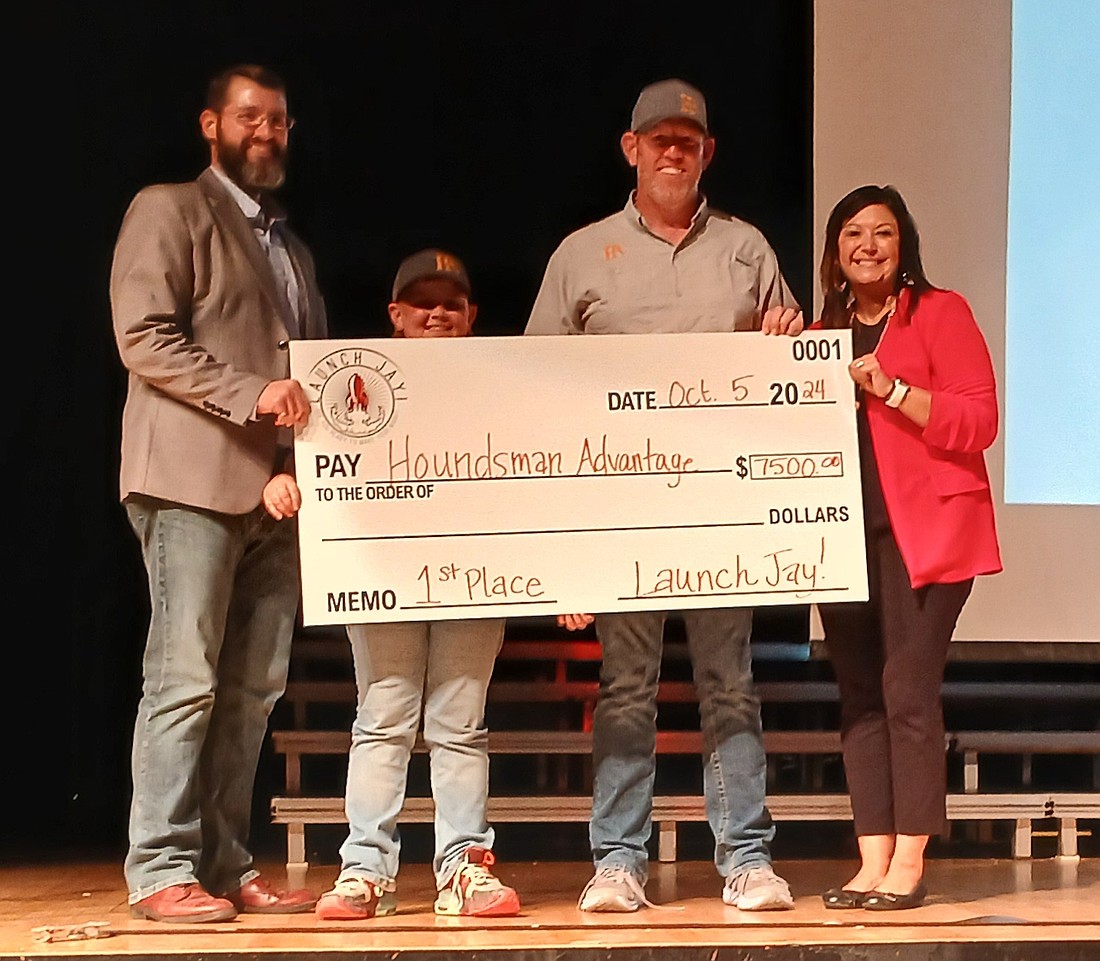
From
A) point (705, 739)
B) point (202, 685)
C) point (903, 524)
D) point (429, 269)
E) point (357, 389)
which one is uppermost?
point (429, 269)

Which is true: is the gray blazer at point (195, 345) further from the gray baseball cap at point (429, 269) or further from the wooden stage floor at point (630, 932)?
the wooden stage floor at point (630, 932)

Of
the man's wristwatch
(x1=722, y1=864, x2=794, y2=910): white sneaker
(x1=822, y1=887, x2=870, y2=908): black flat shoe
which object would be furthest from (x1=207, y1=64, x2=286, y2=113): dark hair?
(x1=822, y1=887, x2=870, y2=908): black flat shoe

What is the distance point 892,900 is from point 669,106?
4.97ft

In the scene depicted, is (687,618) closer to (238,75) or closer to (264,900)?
(264,900)

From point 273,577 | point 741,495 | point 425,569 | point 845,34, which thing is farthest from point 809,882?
point 845,34

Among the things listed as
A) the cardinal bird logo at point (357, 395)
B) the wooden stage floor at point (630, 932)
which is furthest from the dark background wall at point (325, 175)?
the cardinal bird logo at point (357, 395)

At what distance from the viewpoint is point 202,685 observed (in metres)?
2.46

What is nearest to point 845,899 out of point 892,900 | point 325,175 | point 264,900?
point 892,900

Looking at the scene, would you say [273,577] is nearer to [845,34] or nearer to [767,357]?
[767,357]

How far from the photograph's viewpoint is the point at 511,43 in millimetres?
3740

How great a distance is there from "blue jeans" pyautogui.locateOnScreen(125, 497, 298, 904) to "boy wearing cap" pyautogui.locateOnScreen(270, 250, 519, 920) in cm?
16

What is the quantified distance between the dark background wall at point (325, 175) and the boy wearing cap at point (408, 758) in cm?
134

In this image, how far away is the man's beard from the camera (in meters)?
2.54

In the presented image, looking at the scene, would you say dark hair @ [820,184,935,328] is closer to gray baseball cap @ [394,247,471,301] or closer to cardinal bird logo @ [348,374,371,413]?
gray baseball cap @ [394,247,471,301]
